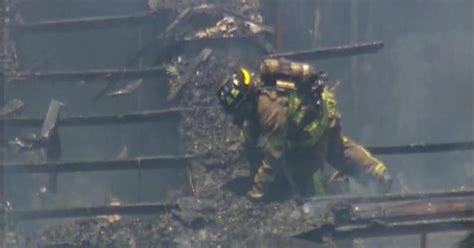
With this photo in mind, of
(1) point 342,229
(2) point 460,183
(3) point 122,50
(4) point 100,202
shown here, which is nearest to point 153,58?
(3) point 122,50

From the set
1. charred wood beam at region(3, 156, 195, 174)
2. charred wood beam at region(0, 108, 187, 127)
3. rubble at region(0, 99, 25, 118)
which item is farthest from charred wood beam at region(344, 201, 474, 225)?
rubble at region(0, 99, 25, 118)

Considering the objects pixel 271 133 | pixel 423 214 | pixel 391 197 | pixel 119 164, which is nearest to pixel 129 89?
pixel 119 164

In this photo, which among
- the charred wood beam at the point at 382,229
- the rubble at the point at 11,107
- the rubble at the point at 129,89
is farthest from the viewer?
the rubble at the point at 129,89

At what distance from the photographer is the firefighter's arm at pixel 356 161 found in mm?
8477

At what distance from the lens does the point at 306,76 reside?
784 cm

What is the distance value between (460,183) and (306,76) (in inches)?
166

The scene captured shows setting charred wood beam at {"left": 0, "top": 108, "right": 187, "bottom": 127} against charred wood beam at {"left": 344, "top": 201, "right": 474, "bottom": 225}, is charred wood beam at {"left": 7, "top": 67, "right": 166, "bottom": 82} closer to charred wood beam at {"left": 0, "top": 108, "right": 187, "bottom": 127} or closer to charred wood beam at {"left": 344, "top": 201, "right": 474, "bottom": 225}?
charred wood beam at {"left": 0, "top": 108, "right": 187, "bottom": 127}

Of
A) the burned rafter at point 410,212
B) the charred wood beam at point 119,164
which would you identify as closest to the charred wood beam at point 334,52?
the charred wood beam at point 119,164

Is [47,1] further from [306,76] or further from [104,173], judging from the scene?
[306,76]

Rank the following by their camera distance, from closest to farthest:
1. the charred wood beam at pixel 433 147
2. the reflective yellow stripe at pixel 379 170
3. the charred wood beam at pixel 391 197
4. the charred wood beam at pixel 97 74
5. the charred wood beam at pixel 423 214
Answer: the charred wood beam at pixel 423 214 < the charred wood beam at pixel 391 197 < the reflective yellow stripe at pixel 379 170 < the charred wood beam at pixel 433 147 < the charred wood beam at pixel 97 74

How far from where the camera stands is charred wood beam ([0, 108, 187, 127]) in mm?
9414

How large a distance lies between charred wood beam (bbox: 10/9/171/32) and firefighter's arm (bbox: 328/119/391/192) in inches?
133

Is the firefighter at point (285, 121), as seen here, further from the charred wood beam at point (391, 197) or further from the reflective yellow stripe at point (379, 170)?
the charred wood beam at point (391, 197)

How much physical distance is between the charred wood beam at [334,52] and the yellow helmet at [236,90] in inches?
92.3
